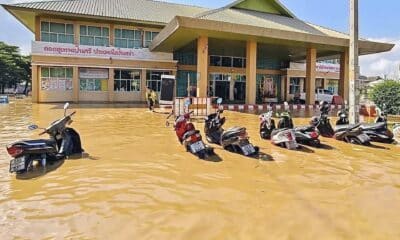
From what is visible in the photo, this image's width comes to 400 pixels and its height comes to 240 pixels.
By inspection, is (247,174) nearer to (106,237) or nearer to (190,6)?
(106,237)

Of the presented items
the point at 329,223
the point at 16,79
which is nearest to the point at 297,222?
the point at 329,223

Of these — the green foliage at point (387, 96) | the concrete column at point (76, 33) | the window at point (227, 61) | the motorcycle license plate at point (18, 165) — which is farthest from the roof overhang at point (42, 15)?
the motorcycle license plate at point (18, 165)

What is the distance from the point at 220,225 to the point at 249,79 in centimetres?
1659

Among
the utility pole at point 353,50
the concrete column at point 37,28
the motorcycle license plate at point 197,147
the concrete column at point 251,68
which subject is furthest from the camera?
the concrete column at point 37,28

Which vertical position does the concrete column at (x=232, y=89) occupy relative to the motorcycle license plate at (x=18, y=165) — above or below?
above

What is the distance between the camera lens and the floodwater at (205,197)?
347 cm

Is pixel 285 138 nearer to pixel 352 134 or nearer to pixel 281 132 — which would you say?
pixel 281 132

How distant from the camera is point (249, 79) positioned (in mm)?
19609

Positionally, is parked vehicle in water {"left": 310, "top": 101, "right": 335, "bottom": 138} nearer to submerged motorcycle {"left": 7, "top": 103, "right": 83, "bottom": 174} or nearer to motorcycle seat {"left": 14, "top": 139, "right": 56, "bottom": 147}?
submerged motorcycle {"left": 7, "top": 103, "right": 83, "bottom": 174}

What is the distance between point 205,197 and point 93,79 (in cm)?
2286

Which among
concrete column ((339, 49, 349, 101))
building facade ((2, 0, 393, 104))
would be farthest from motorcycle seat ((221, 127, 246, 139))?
concrete column ((339, 49, 349, 101))

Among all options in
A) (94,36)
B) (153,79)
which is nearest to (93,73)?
(94,36)

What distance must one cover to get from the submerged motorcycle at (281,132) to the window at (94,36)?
19637 millimetres

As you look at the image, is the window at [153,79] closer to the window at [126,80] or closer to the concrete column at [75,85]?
the window at [126,80]
